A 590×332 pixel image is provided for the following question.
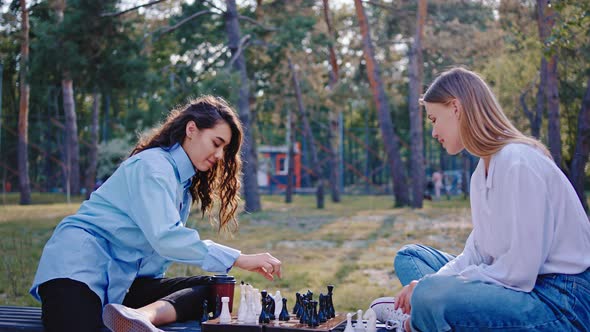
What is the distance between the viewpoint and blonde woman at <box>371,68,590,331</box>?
2607 millimetres

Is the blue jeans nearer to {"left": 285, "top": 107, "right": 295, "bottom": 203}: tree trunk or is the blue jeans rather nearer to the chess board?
the chess board

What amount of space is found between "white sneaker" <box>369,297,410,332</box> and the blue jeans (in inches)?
12.9

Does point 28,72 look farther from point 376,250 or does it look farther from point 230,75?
point 376,250

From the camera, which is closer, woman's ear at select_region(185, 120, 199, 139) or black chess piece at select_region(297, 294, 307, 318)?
black chess piece at select_region(297, 294, 307, 318)

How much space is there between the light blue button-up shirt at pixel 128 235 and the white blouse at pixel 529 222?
3.78 feet

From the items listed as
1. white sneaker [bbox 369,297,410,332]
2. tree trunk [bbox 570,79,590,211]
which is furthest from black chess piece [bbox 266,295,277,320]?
tree trunk [bbox 570,79,590,211]

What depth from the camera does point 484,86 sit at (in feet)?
9.38

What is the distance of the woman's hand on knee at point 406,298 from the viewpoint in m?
2.84

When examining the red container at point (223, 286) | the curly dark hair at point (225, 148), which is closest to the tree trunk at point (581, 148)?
the curly dark hair at point (225, 148)

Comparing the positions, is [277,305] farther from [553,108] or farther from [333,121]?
[333,121]

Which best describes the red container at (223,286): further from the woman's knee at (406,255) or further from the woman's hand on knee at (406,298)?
the woman's hand on knee at (406,298)

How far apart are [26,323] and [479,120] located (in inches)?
88.9

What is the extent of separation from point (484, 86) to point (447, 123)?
207 millimetres

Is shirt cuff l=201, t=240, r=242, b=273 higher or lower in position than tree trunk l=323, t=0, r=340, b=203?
lower
